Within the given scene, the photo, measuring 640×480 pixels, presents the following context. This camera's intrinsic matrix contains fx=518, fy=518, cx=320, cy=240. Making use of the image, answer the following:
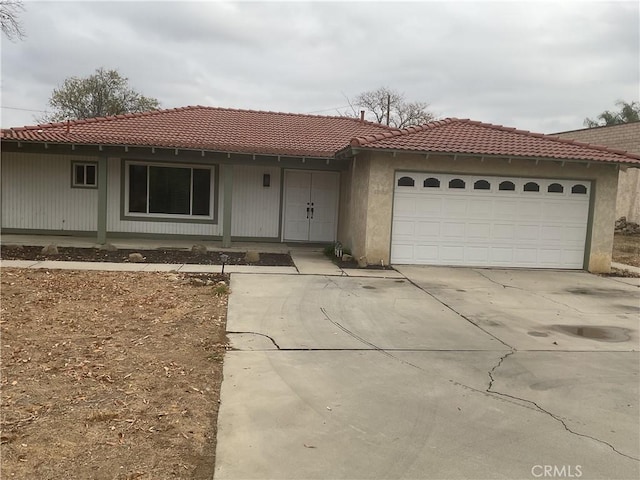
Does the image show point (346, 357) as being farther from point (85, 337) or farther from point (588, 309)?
point (588, 309)

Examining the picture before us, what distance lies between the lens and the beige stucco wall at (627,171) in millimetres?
23359

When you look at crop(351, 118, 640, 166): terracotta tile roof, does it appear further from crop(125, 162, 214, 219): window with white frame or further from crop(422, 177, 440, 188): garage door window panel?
→ crop(125, 162, 214, 219): window with white frame

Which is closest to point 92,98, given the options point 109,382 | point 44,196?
point 44,196

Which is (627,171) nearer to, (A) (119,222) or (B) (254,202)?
(B) (254,202)

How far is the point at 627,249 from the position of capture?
18.5 metres

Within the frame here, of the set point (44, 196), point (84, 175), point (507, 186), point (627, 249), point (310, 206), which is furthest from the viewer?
point (627, 249)

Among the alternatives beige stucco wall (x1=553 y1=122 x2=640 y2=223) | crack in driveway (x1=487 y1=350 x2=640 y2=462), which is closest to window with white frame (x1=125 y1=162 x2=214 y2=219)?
crack in driveway (x1=487 y1=350 x2=640 y2=462)

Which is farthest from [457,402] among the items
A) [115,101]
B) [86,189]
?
[115,101]

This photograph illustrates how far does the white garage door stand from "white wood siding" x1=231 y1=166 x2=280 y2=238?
17.0 ft

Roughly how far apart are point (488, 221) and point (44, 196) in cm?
1330

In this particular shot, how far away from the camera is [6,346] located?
5.58 m

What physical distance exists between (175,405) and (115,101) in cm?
3880

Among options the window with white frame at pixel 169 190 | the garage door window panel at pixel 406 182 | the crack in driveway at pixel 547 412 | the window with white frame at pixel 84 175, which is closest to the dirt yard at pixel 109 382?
the crack in driveway at pixel 547 412

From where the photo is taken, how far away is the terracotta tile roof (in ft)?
40.0
